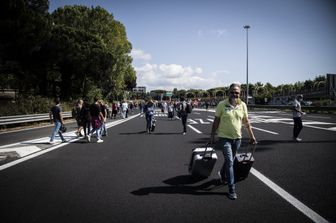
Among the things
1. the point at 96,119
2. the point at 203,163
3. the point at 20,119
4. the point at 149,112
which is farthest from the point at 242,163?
the point at 20,119

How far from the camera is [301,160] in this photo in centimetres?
782

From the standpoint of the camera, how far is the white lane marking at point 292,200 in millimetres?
3949

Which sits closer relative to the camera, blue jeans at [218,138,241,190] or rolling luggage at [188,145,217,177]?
blue jeans at [218,138,241,190]

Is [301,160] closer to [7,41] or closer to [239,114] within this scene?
[239,114]

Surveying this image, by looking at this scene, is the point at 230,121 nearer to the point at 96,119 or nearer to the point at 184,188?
the point at 184,188

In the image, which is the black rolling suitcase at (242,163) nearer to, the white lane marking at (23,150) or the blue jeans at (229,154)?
the blue jeans at (229,154)

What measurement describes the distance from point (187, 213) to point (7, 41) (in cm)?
2686

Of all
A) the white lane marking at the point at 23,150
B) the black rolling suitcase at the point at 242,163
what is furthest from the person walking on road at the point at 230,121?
the white lane marking at the point at 23,150

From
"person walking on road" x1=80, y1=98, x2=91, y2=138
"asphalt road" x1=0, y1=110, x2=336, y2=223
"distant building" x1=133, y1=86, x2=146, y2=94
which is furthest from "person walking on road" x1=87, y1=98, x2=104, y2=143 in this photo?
"distant building" x1=133, y1=86, x2=146, y2=94

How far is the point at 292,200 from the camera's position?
4.65 metres

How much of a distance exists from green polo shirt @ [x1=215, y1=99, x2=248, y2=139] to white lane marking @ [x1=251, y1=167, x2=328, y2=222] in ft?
3.72

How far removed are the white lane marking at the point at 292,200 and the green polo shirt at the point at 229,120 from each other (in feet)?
3.72

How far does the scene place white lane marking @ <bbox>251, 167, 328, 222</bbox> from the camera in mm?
3949

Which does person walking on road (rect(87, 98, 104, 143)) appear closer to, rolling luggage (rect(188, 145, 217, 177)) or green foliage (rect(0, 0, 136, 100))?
rolling luggage (rect(188, 145, 217, 177))
